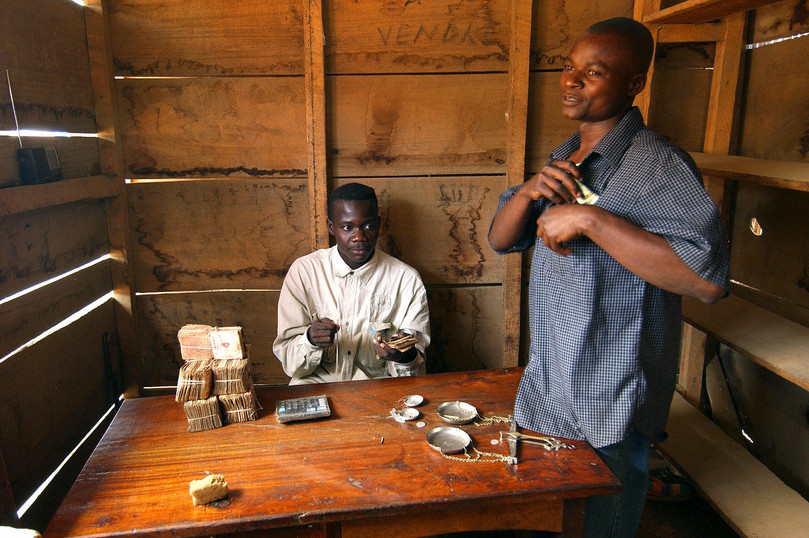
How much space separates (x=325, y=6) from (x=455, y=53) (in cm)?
74

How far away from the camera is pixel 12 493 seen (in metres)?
1.88

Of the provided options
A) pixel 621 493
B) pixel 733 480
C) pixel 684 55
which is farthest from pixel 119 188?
pixel 733 480

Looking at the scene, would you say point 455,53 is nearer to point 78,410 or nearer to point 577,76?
point 577,76

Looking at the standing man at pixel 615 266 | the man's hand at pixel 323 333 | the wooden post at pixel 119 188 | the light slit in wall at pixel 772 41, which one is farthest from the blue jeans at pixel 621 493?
the wooden post at pixel 119 188

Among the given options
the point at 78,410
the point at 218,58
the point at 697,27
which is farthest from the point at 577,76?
the point at 78,410

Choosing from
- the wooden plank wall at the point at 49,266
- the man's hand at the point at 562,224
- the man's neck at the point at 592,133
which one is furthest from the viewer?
the wooden plank wall at the point at 49,266

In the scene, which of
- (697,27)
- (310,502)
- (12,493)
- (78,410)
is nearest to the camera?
(310,502)

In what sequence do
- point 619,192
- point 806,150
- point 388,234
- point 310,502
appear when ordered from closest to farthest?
point 310,502, point 619,192, point 806,150, point 388,234

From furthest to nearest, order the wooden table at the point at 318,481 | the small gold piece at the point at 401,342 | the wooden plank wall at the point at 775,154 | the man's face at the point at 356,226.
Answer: the man's face at the point at 356,226
the wooden plank wall at the point at 775,154
the small gold piece at the point at 401,342
the wooden table at the point at 318,481

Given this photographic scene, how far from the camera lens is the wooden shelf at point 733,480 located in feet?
6.91

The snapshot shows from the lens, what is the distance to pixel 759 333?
7.42 ft

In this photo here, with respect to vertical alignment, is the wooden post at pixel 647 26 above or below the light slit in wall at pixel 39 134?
above

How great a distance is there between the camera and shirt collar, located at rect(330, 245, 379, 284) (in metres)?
2.71

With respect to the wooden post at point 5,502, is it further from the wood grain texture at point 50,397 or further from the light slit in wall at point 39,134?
the light slit in wall at point 39,134
